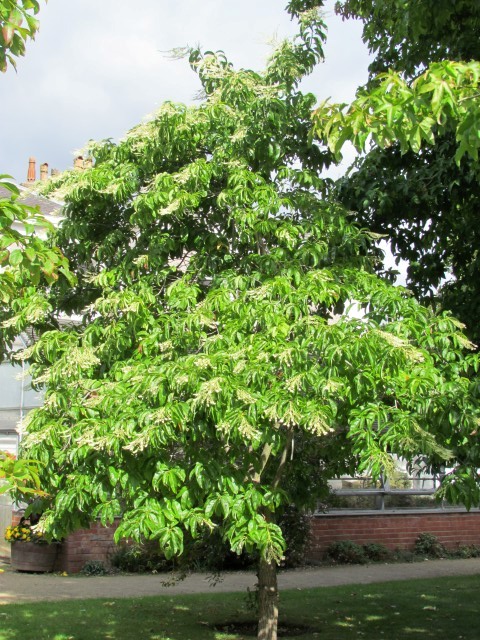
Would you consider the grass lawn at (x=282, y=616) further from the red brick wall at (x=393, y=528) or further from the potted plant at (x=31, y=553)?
the potted plant at (x=31, y=553)

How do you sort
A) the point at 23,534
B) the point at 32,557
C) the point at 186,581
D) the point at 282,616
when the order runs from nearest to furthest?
the point at 282,616 < the point at 186,581 < the point at 32,557 < the point at 23,534

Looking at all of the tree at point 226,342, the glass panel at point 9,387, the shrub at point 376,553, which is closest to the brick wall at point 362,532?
the shrub at point 376,553

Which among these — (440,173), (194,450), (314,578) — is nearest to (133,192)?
(194,450)

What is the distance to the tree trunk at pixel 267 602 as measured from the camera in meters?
7.20

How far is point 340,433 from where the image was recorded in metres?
6.67

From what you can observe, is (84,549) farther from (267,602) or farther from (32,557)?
(267,602)

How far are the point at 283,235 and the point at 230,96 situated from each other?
1.33 m

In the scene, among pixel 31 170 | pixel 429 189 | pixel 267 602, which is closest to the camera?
pixel 267 602

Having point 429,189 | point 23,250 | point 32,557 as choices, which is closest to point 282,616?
point 429,189

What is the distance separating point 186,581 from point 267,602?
5853 mm

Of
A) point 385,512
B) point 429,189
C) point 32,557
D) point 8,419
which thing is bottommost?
point 32,557

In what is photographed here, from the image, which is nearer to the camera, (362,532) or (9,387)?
(362,532)

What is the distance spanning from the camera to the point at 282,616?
969cm

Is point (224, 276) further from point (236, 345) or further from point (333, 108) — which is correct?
point (333, 108)
